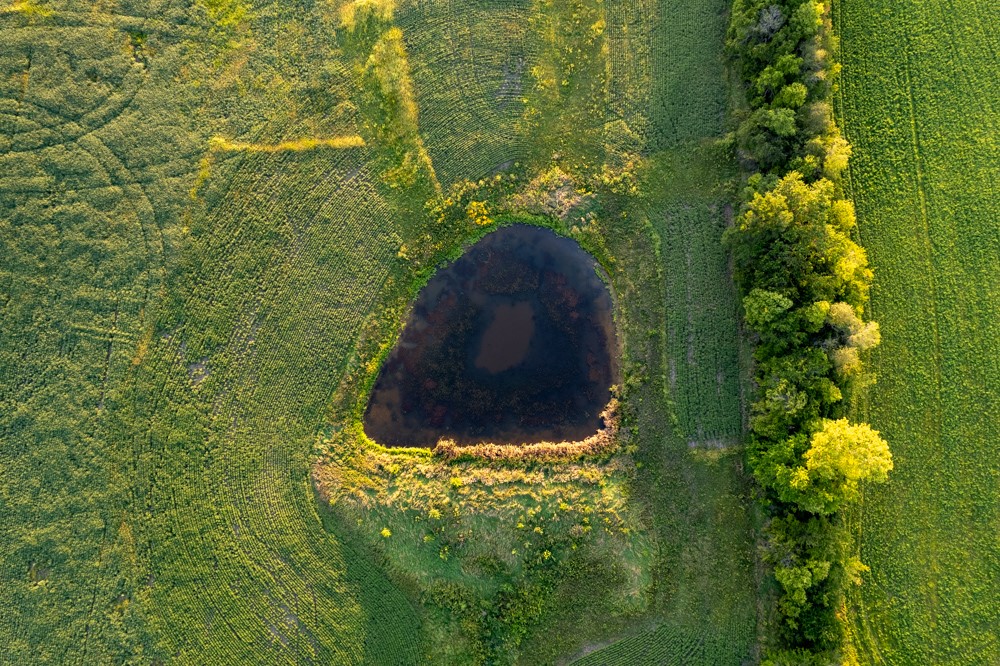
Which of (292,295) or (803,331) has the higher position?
(292,295)

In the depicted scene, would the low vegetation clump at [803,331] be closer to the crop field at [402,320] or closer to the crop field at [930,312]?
the crop field at [402,320]

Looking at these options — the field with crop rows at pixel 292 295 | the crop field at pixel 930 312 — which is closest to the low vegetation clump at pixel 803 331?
the field with crop rows at pixel 292 295

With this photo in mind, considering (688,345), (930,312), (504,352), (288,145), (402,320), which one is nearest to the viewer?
(930,312)

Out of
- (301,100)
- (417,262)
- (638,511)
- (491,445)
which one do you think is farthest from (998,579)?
(301,100)

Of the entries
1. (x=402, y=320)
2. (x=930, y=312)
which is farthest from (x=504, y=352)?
(x=930, y=312)

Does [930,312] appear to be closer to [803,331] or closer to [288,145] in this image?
[803,331]
